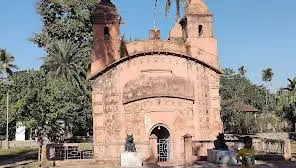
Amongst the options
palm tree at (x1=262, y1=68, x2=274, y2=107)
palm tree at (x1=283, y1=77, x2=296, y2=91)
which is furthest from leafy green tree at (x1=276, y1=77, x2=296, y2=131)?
palm tree at (x1=262, y1=68, x2=274, y2=107)

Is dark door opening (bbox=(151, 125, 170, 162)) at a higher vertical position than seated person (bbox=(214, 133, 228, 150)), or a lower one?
lower

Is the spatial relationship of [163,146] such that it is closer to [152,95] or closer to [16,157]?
[152,95]

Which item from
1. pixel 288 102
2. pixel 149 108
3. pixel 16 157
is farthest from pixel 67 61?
pixel 288 102

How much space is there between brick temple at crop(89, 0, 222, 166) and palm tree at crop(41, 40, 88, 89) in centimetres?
1849

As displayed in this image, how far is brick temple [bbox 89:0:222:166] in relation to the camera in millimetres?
25047

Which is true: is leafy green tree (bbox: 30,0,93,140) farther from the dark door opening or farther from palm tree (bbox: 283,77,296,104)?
Result: palm tree (bbox: 283,77,296,104)

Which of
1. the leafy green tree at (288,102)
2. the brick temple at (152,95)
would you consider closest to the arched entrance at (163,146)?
the brick temple at (152,95)

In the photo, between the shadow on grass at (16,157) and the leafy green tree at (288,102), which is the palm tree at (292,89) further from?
the shadow on grass at (16,157)

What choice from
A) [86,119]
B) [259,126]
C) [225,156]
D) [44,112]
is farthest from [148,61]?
[259,126]

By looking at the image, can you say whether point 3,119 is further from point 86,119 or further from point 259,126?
point 259,126

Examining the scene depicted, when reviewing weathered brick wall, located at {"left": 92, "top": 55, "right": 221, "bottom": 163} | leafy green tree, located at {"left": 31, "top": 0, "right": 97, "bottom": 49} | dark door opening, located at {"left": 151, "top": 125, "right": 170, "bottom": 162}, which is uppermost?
leafy green tree, located at {"left": 31, "top": 0, "right": 97, "bottom": 49}

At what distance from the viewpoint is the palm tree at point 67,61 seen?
45406 millimetres

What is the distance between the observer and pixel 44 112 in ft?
92.4

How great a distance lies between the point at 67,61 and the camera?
46094 mm
